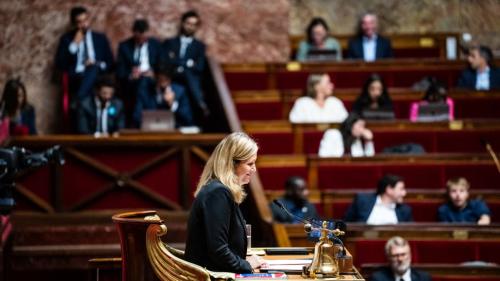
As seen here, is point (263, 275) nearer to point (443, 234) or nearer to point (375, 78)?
point (443, 234)

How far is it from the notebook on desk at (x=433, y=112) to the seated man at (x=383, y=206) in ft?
4.07

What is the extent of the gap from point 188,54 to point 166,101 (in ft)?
2.14

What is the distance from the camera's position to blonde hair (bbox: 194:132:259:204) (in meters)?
3.70

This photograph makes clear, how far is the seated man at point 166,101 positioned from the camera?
8.34 metres

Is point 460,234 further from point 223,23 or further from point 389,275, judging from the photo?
point 223,23

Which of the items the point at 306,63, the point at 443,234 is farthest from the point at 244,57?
the point at 443,234

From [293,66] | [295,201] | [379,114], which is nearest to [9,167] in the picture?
[295,201]

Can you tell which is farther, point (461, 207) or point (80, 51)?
point (80, 51)

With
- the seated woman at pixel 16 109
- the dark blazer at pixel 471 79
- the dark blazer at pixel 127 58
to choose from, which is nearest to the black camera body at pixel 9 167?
the seated woman at pixel 16 109

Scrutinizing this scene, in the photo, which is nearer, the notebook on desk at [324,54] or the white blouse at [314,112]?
the white blouse at [314,112]

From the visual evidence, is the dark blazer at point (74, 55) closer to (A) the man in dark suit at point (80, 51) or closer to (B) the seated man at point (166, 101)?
(A) the man in dark suit at point (80, 51)

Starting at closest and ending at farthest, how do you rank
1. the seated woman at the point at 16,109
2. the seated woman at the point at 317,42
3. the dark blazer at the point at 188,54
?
the seated woman at the point at 16,109
the dark blazer at the point at 188,54
the seated woman at the point at 317,42

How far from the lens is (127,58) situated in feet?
28.7

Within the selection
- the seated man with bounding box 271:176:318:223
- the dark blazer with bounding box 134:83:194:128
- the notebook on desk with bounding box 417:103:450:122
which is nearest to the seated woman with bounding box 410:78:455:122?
the notebook on desk with bounding box 417:103:450:122
